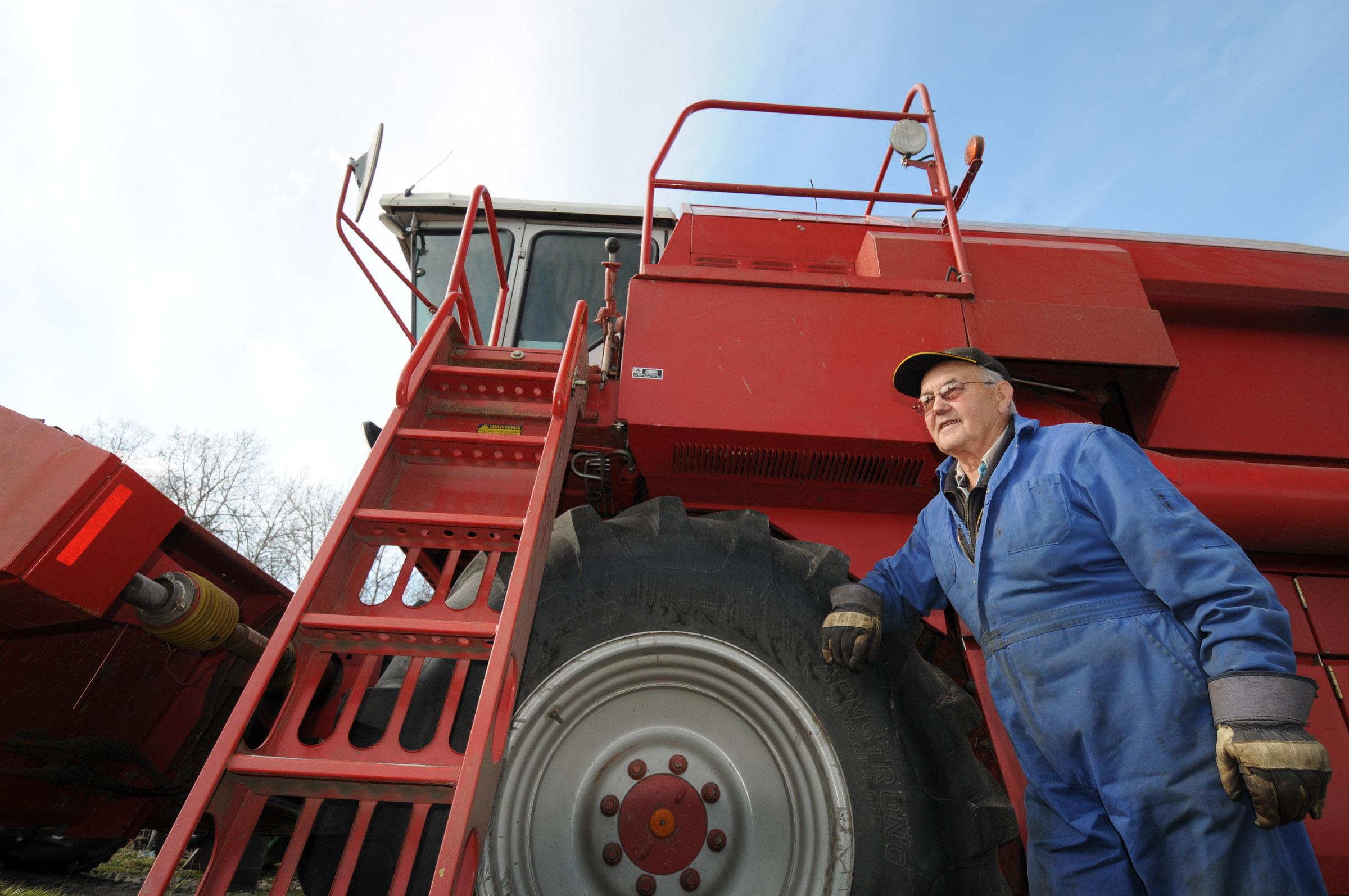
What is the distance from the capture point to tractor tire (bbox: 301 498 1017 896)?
5.89 feet

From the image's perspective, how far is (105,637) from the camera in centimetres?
255

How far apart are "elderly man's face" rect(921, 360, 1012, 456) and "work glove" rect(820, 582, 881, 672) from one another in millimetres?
540

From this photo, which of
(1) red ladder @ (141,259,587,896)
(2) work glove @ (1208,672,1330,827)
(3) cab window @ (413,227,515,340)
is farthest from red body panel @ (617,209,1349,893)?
(3) cab window @ (413,227,515,340)

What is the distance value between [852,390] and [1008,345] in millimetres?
669

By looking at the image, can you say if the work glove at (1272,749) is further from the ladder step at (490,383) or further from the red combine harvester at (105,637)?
the red combine harvester at (105,637)

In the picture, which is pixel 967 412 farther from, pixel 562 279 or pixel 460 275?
pixel 562 279

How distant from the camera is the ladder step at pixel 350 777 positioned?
136 centimetres

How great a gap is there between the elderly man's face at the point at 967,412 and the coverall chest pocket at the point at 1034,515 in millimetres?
222

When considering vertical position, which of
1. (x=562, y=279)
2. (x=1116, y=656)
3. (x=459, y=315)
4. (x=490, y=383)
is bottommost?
(x=1116, y=656)

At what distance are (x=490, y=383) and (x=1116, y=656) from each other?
208 cm

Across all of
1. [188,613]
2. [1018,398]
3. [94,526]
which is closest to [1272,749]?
[1018,398]

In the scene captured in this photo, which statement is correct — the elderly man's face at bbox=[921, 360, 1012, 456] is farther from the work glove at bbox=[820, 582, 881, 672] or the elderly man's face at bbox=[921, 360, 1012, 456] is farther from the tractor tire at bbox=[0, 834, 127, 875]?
the tractor tire at bbox=[0, 834, 127, 875]

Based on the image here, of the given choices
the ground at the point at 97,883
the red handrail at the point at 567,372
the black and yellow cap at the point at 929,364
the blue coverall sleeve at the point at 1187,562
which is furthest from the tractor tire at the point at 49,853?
the blue coverall sleeve at the point at 1187,562

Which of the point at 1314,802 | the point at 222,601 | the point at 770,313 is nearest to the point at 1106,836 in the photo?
the point at 1314,802
